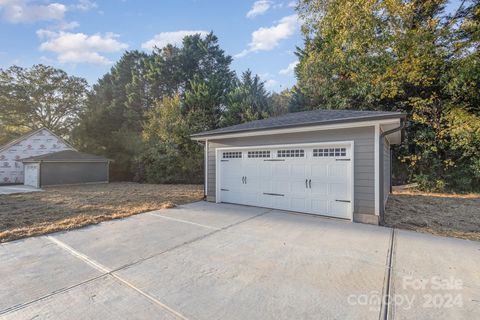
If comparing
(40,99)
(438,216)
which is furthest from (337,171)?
(40,99)

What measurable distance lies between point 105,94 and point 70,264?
21.3m

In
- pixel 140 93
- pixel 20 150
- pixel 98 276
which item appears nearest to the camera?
pixel 98 276

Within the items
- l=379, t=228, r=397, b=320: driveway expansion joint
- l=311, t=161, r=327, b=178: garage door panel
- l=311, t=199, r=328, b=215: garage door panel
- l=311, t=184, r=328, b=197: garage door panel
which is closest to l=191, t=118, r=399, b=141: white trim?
l=311, t=161, r=327, b=178: garage door panel

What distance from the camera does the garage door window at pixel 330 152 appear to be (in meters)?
5.59

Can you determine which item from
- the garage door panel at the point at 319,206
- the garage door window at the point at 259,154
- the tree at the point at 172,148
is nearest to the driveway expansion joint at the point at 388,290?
the garage door panel at the point at 319,206

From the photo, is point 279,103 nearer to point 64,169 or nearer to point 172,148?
point 172,148

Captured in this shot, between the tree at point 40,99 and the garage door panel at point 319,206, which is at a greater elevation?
the tree at point 40,99

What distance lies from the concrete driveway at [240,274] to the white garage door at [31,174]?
13.8 meters

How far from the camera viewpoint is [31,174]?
15.2m

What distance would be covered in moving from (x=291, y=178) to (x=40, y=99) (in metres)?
26.8

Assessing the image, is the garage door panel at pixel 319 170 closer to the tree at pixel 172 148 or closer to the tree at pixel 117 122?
the tree at pixel 172 148

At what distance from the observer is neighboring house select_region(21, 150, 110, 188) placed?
14.6 meters

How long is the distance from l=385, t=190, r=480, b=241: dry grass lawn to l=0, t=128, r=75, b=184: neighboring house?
885 inches

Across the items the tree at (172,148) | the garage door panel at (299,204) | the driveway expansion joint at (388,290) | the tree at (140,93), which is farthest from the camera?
the tree at (140,93)
